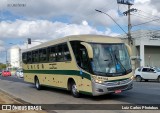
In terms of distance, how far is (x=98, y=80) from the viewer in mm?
14500

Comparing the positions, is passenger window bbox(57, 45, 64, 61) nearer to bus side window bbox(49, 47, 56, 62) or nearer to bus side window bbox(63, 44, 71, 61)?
bus side window bbox(63, 44, 71, 61)

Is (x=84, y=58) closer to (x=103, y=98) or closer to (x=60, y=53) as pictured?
(x=103, y=98)

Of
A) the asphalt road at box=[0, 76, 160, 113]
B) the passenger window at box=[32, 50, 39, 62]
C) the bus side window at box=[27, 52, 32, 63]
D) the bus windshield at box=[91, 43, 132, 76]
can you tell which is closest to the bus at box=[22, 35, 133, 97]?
the bus windshield at box=[91, 43, 132, 76]

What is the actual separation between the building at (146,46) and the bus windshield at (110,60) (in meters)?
45.2

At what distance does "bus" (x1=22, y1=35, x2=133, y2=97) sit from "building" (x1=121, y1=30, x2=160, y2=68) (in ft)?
144

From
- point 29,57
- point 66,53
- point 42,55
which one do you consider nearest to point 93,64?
point 66,53

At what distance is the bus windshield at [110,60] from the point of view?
48.4ft

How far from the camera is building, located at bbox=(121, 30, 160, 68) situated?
61.3 m

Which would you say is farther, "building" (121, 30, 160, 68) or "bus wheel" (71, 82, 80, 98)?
"building" (121, 30, 160, 68)

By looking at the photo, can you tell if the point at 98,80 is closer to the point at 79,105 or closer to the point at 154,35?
the point at 79,105

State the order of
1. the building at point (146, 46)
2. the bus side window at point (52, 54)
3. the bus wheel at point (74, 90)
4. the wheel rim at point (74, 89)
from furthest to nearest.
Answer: the building at point (146, 46), the bus side window at point (52, 54), the wheel rim at point (74, 89), the bus wheel at point (74, 90)

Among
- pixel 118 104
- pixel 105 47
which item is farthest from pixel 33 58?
pixel 118 104

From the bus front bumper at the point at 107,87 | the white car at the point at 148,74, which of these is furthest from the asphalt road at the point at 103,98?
the white car at the point at 148,74

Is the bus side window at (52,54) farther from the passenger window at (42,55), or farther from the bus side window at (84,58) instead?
the bus side window at (84,58)
